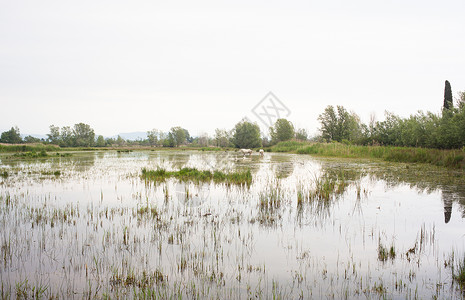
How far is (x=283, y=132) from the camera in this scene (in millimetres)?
65500

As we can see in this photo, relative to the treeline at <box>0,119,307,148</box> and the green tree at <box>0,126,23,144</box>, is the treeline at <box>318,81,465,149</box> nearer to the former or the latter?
the treeline at <box>0,119,307,148</box>

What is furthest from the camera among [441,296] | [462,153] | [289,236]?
[462,153]

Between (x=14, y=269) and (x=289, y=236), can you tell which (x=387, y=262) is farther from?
(x=14, y=269)

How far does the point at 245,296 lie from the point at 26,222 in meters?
5.24

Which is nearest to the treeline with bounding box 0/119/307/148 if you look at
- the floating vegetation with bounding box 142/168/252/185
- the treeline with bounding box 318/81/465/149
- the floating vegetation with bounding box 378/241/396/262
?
the treeline with bounding box 318/81/465/149

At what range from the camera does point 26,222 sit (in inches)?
240

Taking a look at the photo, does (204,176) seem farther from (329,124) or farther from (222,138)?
(222,138)

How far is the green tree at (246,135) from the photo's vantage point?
6725cm

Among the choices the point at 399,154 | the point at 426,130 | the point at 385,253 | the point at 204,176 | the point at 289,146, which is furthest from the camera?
the point at 289,146

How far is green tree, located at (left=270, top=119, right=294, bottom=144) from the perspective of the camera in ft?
215

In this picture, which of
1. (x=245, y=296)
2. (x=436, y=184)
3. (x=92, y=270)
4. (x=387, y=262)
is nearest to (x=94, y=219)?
(x=92, y=270)

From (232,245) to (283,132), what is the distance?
6195 cm

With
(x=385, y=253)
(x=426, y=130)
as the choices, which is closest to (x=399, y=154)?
(x=426, y=130)

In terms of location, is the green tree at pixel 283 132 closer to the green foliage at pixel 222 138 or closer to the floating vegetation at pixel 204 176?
the green foliage at pixel 222 138
